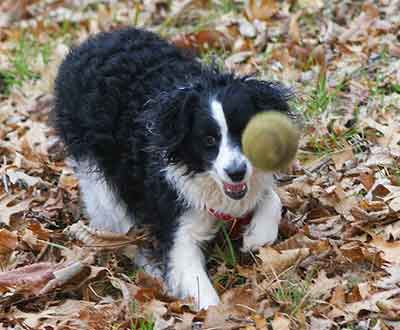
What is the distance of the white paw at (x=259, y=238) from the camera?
14.1ft

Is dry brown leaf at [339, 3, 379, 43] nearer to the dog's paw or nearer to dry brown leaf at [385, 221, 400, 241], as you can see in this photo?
dry brown leaf at [385, 221, 400, 241]

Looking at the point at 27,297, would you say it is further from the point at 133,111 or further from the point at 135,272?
the point at 133,111

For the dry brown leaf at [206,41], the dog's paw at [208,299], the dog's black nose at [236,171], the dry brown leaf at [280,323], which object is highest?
the dog's black nose at [236,171]

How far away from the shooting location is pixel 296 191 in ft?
15.9

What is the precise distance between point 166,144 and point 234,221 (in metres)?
0.57

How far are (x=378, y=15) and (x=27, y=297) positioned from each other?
4.02 meters

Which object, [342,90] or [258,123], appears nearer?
[258,123]

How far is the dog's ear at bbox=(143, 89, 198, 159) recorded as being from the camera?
425 cm

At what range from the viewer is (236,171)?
3863 mm

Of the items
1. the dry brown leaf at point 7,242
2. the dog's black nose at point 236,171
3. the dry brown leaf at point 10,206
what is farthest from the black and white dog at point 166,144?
the dry brown leaf at point 7,242

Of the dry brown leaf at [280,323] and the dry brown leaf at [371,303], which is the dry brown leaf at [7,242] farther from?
the dry brown leaf at [371,303]

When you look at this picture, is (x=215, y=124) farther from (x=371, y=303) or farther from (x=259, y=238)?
(x=371, y=303)

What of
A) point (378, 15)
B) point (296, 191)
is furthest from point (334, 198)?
point (378, 15)

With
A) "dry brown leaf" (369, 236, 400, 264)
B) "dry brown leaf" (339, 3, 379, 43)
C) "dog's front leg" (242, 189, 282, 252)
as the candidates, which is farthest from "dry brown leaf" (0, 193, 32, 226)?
"dry brown leaf" (339, 3, 379, 43)
